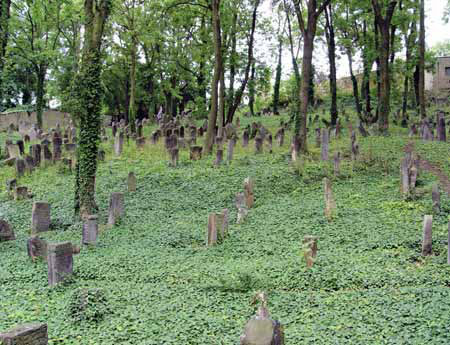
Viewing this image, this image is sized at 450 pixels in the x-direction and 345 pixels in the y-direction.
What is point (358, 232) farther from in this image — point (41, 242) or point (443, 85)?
point (443, 85)

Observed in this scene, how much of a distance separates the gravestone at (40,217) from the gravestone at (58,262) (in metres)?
3.91

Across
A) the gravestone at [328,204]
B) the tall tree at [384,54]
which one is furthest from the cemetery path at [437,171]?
the tall tree at [384,54]

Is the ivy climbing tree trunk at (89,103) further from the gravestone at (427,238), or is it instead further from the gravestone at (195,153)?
the gravestone at (427,238)

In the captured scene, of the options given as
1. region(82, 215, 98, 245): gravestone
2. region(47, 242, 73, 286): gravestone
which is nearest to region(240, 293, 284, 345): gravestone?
region(47, 242, 73, 286): gravestone

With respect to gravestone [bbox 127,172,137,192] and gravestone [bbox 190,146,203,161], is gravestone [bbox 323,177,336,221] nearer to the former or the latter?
gravestone [bbox 127,172,137,192]

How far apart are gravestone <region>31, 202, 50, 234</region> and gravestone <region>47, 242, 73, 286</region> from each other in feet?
12.8

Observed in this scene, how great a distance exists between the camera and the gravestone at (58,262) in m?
7.52

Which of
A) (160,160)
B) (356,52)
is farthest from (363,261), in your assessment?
(356,52)

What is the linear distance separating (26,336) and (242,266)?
4.00 metres

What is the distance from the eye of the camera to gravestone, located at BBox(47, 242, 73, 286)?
7520 mm

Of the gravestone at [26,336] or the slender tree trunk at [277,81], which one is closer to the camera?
the gravestone at [26,336]

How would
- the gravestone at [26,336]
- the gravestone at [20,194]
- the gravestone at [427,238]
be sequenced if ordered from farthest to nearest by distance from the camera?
the gravestone at [20,194] → the gravestone at [427,238] → the gravestone at [26,336]

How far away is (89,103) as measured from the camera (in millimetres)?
12102

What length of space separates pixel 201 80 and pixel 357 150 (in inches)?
654
